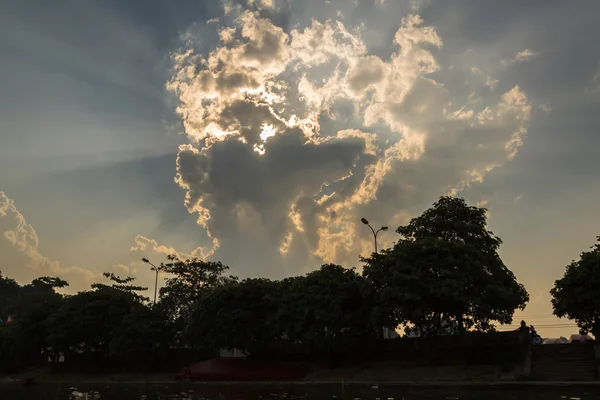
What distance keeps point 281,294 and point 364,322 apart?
31.8ft

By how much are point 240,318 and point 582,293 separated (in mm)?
29577

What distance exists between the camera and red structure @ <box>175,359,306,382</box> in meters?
43.8

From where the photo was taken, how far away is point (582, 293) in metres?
34.4

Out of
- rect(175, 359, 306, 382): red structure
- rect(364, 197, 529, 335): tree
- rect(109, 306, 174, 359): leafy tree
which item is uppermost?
rect(364, 197, 529, 335): tree

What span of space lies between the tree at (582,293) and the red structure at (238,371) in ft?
75.1

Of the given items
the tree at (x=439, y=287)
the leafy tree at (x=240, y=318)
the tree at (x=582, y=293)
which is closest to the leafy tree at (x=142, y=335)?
the leafy tree at (x=240, y=318)

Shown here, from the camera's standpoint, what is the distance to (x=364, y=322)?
42.2 m

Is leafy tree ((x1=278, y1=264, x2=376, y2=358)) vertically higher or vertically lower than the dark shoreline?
higher

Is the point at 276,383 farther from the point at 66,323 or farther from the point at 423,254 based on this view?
the point at 66,323

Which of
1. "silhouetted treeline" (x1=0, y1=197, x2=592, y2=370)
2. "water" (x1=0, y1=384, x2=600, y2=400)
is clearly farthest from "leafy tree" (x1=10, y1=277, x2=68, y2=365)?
"water" (x1=0, y1=384, x2=600, y2=400)

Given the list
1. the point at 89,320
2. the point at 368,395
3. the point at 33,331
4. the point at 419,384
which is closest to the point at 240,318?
the point at 419,384

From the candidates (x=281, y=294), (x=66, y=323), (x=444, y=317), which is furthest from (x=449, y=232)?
(x=66, y=323)

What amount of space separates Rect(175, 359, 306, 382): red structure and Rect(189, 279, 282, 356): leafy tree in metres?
1.54

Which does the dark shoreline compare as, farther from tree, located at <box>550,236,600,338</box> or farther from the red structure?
tree, located at <box>550,236,600,338</box>
